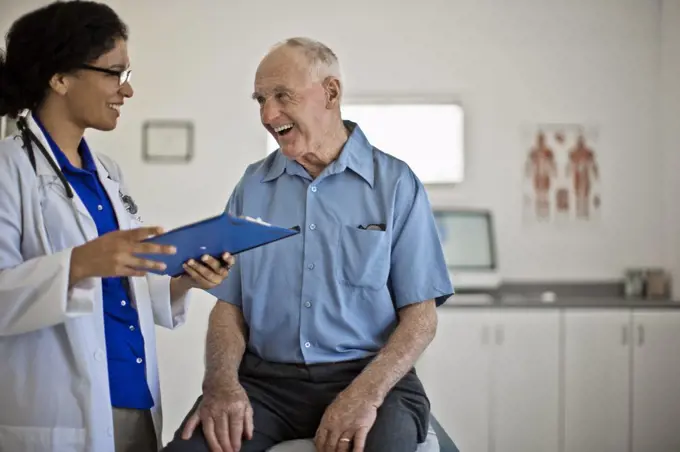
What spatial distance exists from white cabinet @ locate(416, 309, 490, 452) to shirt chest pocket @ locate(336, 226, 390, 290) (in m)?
2.13

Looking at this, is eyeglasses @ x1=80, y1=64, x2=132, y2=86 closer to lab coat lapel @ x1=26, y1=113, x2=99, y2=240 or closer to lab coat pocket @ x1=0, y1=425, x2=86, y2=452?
lab coat lapel @ x1=26, y1=113, x2=99, y2=240

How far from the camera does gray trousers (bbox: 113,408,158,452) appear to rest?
190 centimetres

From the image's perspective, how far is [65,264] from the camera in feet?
5.41

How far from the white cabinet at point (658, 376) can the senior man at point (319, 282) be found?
96.9 inches

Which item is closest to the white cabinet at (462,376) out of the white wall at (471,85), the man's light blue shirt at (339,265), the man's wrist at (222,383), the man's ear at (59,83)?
the white wall at (471,85)

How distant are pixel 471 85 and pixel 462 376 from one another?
162 centimetres

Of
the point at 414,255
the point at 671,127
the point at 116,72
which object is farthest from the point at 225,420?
the point at 671,127

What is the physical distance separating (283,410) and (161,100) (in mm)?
2952

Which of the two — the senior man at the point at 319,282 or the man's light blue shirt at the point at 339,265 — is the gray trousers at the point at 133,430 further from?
the man's light blue shirt at the point at 339,265

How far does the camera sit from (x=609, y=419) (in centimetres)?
418

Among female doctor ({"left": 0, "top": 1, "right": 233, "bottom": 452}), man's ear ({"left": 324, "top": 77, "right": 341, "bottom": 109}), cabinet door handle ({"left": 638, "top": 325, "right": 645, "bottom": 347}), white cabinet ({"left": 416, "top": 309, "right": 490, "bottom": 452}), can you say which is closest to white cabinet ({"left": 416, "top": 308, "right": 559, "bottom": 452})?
white cabinet ({"left": 416, "top": 309, "right": 490, "bottom": 452})

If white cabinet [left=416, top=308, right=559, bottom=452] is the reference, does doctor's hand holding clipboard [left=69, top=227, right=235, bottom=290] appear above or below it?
above

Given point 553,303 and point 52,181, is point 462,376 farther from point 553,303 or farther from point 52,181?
point 52,181

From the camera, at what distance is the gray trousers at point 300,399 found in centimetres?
198
